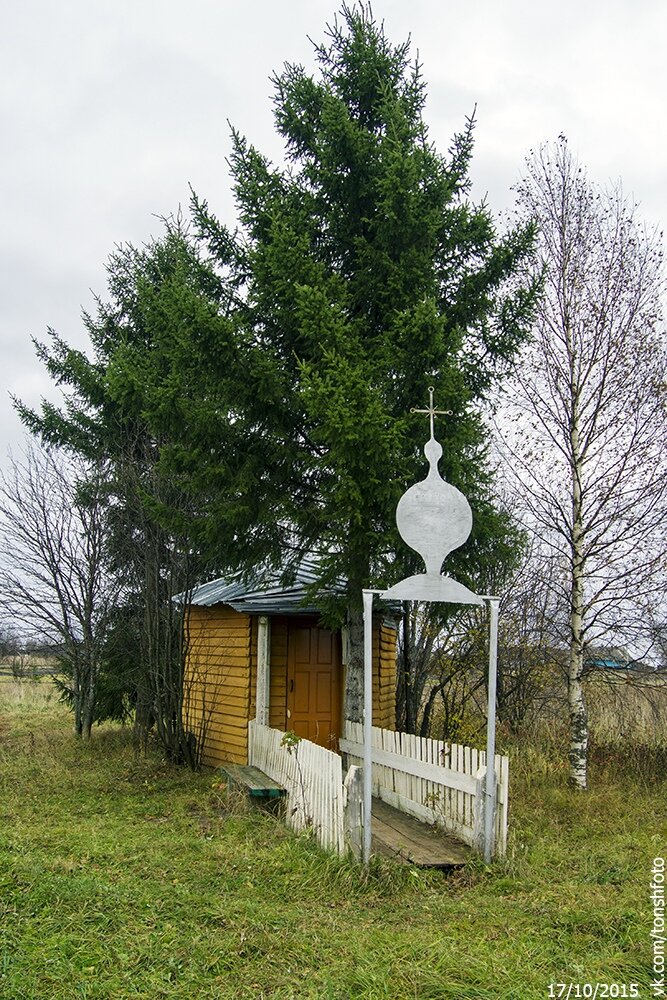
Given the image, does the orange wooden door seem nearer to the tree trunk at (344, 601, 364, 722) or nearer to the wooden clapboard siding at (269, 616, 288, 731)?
the wooden clapboard siding at (269, 616, 288, 731)

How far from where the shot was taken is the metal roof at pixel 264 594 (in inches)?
412

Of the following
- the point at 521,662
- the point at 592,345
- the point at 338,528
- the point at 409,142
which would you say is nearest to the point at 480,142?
the point at 409,142

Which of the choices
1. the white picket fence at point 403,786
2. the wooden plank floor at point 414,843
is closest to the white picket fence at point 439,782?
the white picket fence at point 403,786

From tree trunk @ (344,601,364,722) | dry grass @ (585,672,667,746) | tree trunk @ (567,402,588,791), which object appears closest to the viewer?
tree trunk @ (344,601,364,722)

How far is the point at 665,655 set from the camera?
10.4 metres

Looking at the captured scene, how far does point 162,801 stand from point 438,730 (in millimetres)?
5703

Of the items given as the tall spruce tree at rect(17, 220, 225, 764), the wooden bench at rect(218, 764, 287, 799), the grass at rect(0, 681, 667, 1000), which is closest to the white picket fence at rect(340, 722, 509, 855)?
the grass at rect(0, 681, 667, 1000)

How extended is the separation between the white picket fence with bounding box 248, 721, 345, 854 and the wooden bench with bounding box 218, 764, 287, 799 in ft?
0.33

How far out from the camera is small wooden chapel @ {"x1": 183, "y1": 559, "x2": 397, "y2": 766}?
10.8 m

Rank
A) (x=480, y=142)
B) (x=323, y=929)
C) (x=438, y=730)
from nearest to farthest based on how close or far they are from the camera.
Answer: (x=323, y=929) → (x=480, y=142) → (x=438, y=730)

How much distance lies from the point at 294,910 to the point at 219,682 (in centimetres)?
625

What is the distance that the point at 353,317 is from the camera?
10.0 meters

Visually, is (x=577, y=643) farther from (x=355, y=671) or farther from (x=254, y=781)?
(x=254, y=781)

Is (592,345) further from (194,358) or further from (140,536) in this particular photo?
(140,536)
